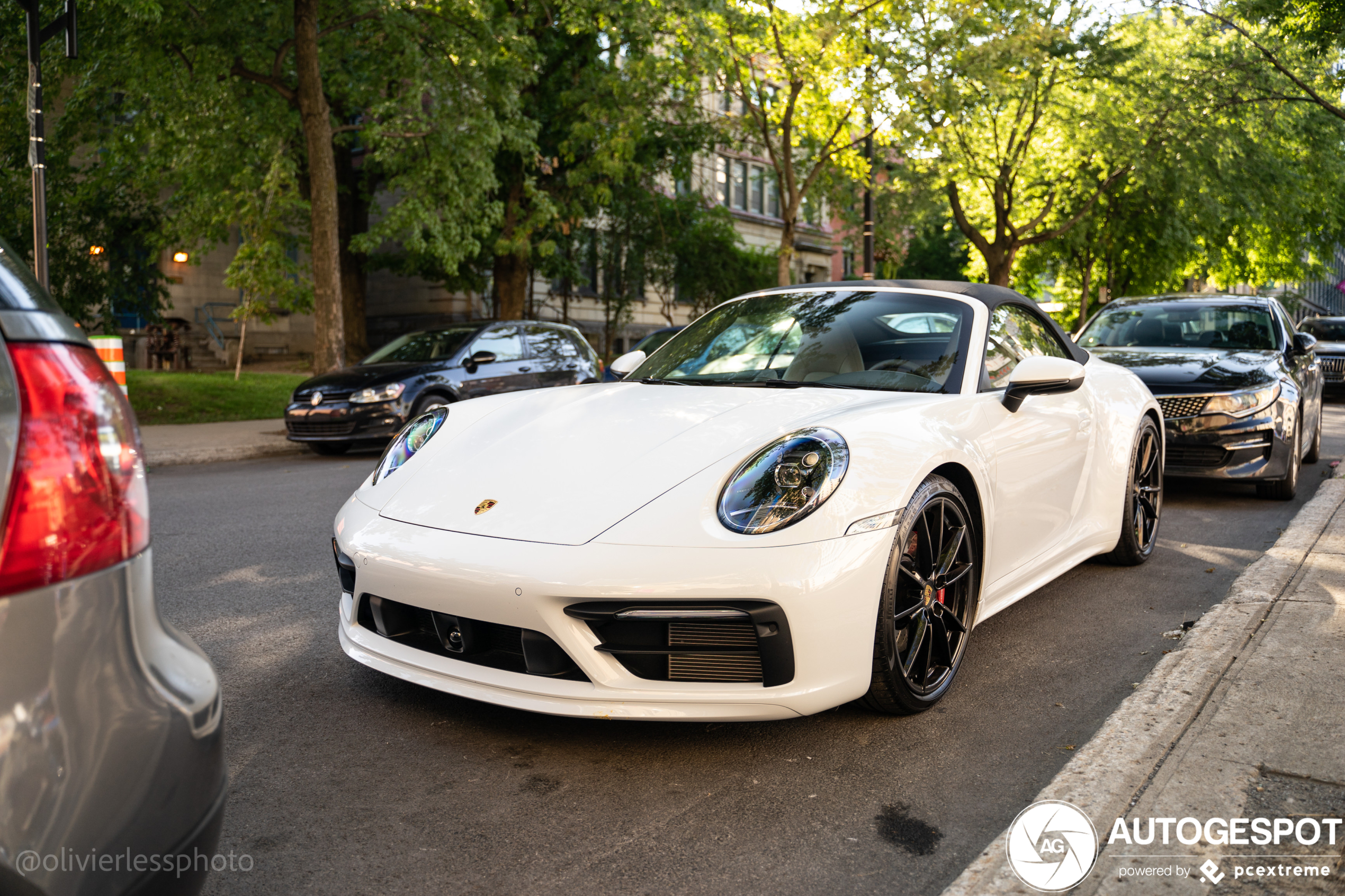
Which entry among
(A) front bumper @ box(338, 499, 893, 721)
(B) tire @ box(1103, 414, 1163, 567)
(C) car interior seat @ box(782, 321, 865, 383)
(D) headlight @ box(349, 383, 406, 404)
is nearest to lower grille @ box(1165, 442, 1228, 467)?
(B) tire @ box(1103, 414, 1163, 567)

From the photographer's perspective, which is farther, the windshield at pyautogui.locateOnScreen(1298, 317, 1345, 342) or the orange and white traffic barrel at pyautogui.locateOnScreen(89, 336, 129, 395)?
the windshield at pyautogui.locateOnScreen(1298, 317, 1345, 342)

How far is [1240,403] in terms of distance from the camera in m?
7.36

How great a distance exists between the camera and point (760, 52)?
1756 cm

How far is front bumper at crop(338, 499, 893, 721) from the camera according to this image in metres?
2.81

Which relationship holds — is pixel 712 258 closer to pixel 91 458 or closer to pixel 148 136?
pixel 148 136

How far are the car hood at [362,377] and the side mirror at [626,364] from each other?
7134 mm

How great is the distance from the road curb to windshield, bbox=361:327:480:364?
1425mm

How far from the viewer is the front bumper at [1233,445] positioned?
24.0 feet

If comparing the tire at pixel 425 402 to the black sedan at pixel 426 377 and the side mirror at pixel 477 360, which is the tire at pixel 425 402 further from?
the side mirror at pixel 477 360

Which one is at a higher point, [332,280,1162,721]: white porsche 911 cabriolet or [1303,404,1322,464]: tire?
[332,280,1162,721]: white porsche 911 cabriolet

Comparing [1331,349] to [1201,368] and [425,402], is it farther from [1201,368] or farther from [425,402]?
[425,402]

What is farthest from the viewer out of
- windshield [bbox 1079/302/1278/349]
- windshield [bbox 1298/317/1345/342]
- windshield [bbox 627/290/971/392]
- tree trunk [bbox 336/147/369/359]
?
tree trunk [bbox 336/147/369/359]

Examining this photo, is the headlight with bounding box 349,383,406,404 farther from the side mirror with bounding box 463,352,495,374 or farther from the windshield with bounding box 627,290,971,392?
the windshield with bounding box 627,290,971,392

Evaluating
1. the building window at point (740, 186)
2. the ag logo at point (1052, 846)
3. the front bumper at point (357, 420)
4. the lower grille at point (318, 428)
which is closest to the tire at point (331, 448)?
the lower grille at point (318, 428)
